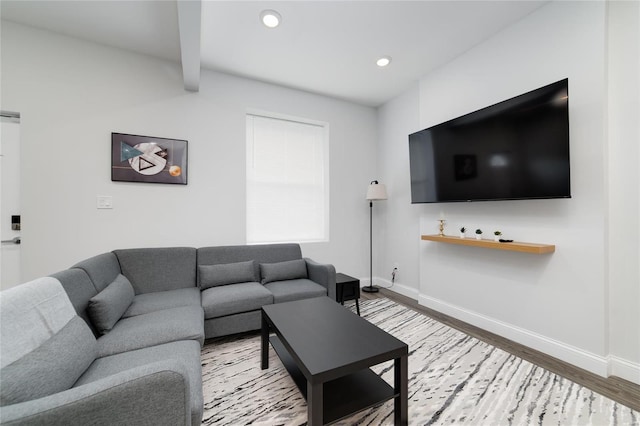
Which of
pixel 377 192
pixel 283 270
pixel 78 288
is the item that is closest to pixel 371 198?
pixel 377 192

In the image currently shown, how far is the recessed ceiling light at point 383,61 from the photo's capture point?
2781 millimetres

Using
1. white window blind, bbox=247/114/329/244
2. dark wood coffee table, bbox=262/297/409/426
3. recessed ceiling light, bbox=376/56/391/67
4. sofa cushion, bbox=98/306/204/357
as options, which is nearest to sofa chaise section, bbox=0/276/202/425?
sofa cushion, bbox=98/306/204/357

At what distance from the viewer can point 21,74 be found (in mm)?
2287

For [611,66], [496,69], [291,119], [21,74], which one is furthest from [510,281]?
[21,74]

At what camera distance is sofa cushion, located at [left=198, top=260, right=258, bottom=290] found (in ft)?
8.32

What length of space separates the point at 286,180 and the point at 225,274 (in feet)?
5.08

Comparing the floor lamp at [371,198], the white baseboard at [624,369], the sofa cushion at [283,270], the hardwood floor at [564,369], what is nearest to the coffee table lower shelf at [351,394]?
the sofa cushion at [283,270]

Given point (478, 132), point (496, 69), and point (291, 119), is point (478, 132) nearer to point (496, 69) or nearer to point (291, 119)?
point (496, 69)

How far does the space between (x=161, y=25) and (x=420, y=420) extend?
3.67 metres

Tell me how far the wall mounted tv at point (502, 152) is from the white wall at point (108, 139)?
76.8 inches

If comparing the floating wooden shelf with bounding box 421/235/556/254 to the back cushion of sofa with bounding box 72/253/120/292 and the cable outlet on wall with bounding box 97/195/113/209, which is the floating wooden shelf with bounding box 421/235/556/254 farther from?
the cable outlet on wall with bounding box 97/195/113/209

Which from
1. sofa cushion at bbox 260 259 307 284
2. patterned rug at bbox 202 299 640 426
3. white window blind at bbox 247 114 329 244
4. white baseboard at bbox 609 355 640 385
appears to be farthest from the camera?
white window blind at bbox 247 114 329 244

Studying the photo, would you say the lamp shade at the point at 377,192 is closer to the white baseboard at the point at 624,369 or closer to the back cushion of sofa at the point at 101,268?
the white baseboard at the point at 624,369

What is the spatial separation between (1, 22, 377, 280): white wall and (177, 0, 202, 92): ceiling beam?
33 cm
